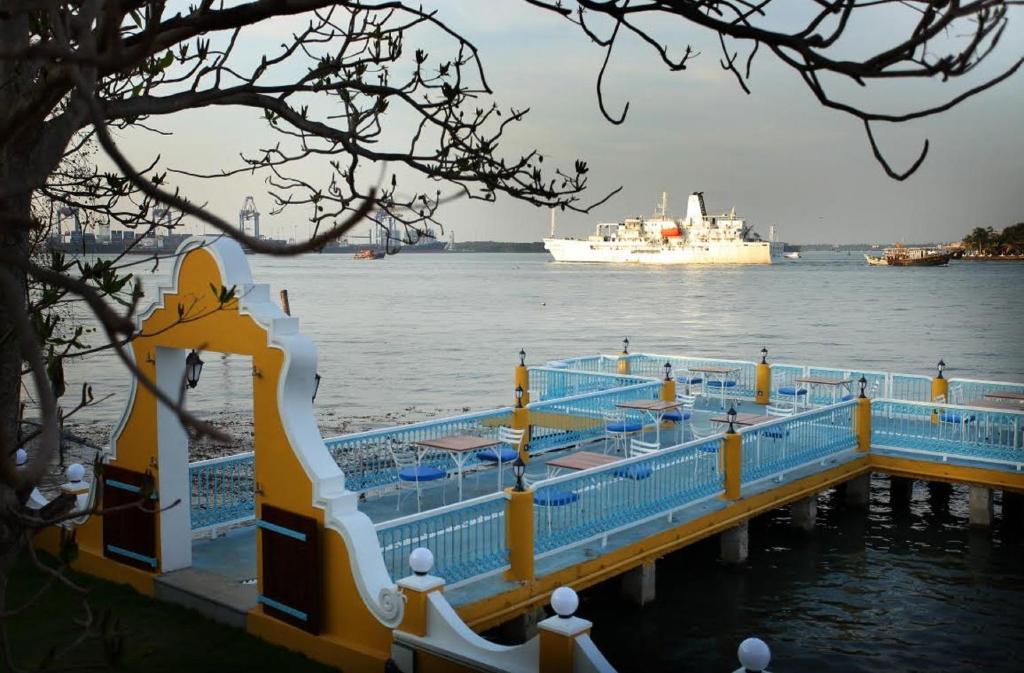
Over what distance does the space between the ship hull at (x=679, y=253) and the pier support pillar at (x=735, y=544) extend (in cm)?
13540

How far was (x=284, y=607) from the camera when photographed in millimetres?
8641

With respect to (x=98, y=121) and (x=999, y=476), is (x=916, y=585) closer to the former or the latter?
(x=999, y=476)

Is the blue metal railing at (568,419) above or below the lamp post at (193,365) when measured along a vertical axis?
below

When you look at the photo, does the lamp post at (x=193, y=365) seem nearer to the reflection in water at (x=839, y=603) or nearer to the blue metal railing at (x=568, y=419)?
the reflection in water at (x=839, y=603)

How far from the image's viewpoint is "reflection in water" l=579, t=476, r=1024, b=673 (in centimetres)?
1145

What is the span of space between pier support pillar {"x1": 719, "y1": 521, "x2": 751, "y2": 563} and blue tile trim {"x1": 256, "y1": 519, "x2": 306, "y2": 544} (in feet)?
23.6

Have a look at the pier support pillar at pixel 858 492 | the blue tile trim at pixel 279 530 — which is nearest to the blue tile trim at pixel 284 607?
the blue tile trim at pixel 279 530

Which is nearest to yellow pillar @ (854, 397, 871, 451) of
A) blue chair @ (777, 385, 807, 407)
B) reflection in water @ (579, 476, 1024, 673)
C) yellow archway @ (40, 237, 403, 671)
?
reflection in water @ (579, 476, 1024, 673)

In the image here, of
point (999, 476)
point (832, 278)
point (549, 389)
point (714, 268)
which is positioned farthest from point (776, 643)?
point (714, 268)

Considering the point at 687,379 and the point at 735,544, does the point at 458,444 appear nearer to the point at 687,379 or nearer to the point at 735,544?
the point at 735,544

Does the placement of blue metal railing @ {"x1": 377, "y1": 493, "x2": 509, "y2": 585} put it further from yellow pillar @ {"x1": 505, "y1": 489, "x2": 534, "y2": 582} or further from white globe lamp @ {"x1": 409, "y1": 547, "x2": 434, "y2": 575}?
white globe lamp @ {"x1": 409, "y1": 547, "x2": 434, "y2": 575}

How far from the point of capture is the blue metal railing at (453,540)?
9.03 m

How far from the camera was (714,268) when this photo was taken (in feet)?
545

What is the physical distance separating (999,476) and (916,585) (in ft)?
8.28
